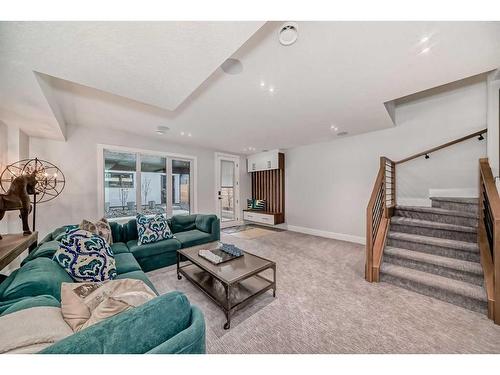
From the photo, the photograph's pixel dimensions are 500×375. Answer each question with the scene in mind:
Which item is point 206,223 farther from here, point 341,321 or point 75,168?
point 75,168

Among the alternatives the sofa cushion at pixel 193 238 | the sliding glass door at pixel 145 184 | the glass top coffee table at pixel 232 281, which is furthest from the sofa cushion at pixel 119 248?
the sliding glass door at pixel 145 184

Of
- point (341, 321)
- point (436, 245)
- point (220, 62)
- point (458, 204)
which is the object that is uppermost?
point (220, 62)

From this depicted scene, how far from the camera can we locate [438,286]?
6.47 ft

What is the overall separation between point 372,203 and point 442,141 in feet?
6.74

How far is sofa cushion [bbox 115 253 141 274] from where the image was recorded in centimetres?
189

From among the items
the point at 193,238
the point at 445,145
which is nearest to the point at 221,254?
the point at 193,238

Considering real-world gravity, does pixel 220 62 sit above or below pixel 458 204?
above

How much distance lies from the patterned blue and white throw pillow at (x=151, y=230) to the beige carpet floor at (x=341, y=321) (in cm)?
50

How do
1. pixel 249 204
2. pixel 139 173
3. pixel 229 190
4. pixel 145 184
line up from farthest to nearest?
pixel 249 204
pixel 229 190
pixel 145 184
pixel 139 173

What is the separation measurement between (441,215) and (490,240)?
2.05 feet
